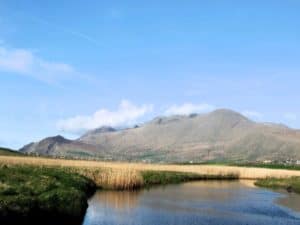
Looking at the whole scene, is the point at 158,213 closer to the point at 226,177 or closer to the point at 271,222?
the point at 271,222

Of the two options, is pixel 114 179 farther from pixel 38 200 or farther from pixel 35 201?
pixel 35 201

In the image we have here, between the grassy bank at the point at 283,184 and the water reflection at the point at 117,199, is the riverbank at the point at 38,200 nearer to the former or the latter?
the water reflection at the point at 117,199

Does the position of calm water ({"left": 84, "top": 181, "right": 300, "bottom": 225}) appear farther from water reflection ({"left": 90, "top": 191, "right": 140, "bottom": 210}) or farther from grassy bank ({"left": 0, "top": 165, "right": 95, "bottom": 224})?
grassy bank ({"left": 0, "top": 165, "right": 95, "bottom": 224})

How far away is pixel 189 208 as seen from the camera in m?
49.3

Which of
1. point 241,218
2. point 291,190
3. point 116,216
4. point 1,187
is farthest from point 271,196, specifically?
point 1,187

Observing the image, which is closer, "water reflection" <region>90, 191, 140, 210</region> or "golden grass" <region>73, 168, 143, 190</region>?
"water reflection" <region>90, 191, 140, 210</region>

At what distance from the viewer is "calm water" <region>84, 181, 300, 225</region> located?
Answer: 1630 inches

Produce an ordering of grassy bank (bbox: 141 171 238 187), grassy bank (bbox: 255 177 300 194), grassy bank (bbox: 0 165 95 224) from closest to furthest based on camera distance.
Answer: grassy bank (bbox: 0 165 95 224), grassy bank (bbox: 255 177 300 194), grassy bank (bbox: 141 171 238 187)

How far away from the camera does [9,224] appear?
31.0 m

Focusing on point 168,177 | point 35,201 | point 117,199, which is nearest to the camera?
point 35,201

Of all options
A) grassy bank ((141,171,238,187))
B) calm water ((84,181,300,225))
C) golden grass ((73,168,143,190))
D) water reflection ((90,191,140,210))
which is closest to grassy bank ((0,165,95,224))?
calm water ((84,181,300,225))

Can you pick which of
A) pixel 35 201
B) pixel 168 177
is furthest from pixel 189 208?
pixel 168 177

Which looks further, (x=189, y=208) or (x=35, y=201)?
(x=189, y=208)

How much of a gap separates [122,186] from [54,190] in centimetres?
2517
